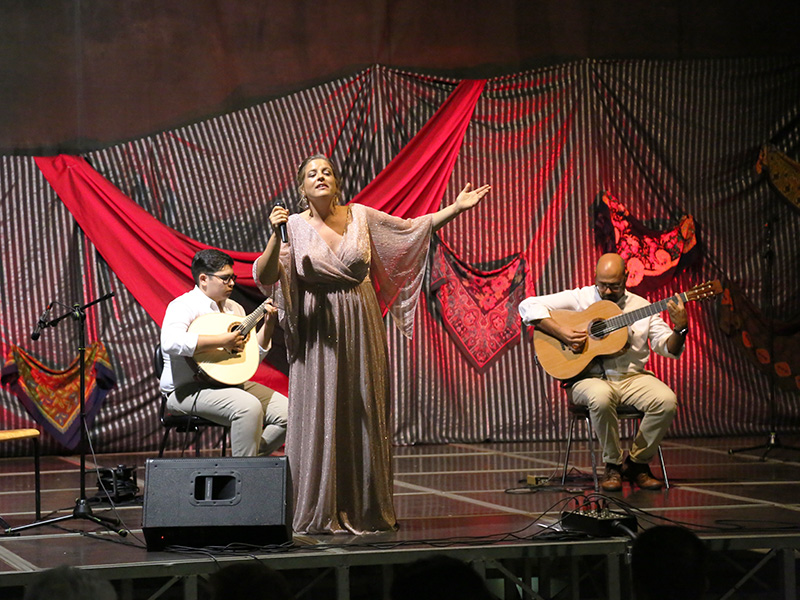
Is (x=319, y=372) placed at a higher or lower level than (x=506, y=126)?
lower

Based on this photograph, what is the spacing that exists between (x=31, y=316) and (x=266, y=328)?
3182mm

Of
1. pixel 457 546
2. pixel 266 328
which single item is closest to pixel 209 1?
pixel 266 328

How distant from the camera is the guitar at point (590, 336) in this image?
5.85 m

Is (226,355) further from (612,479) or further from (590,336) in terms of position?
(612,479)

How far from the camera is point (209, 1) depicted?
320 inches

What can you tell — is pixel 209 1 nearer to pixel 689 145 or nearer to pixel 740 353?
pixel 689 145

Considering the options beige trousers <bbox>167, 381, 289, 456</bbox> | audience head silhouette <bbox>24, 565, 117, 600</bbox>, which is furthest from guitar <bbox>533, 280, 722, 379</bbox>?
audience head silhouette <bbox>24, 565, 117, 600</bbox>

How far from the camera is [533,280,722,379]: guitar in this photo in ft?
19.2

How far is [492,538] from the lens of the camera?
4.14 metres

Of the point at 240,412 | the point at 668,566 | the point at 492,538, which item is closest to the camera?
the point at 668,566

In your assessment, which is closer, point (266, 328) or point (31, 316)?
point (266, 328)

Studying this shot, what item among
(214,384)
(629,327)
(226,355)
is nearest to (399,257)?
(226,355)

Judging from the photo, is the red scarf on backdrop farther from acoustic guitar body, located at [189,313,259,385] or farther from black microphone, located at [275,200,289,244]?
black microphone, located at [275,200,289,244]

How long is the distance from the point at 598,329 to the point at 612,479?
0.81 meters
